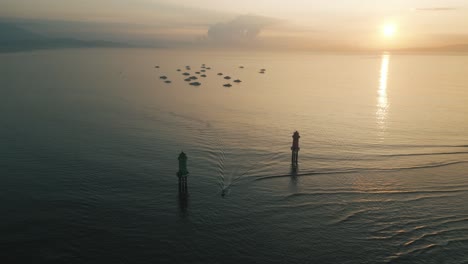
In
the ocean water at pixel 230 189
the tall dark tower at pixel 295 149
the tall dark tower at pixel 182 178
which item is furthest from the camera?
the tall dark tower at pixel 295 149

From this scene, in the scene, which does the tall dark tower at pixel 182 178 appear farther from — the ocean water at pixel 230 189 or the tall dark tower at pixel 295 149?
the tall dark tower at pixel 295 149

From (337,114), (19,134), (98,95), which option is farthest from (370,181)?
(98,95)

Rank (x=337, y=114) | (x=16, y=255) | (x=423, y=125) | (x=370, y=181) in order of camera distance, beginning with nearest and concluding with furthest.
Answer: (x=16, y=255), (x=370, y=181), (x=423, y=125), (x=337, y=114)

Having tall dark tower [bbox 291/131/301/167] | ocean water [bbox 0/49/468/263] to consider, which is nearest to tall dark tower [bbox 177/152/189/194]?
ocean water [bbox 0/49/468/263]

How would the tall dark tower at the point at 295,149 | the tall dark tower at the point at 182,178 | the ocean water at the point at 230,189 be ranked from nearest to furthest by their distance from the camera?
1. the ocean water at the point at 230,189
2. the tall dark tower at the point at 182,178
3. the tall dark tower at the point at 295,149

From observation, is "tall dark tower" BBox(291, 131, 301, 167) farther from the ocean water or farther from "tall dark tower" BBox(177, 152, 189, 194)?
"tall dark tower" BBox(177, 152, 189, 194)

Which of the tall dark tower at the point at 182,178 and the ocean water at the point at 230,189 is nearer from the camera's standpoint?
the ocean water at the point at 230,189

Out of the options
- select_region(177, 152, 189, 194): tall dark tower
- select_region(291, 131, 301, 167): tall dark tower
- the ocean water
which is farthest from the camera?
select_region(291, 131, 301, 167): tall dark tower

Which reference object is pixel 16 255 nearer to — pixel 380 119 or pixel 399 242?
pixel 399 242

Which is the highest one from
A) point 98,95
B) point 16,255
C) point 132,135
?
point 98,95

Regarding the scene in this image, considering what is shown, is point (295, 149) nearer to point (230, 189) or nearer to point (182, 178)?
point (230, 189)

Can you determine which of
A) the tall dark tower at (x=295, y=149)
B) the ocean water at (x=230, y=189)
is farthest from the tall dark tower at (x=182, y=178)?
the tall dark tower at (x=295, y=149)
